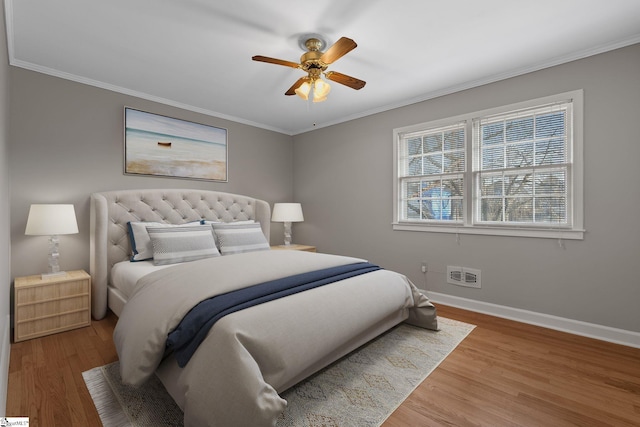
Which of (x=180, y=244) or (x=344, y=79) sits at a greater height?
(x=344, y=79)

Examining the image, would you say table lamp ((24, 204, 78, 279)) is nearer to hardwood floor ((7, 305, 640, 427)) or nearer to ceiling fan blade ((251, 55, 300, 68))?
hardwood floor ((7, 305, 640, 427))

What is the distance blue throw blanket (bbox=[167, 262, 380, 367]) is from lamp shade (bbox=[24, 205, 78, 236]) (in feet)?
6.27

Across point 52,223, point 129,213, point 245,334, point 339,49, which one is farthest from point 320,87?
point 52,223

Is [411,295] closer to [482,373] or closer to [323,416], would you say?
[482,373]

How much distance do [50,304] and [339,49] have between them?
3.19 meters

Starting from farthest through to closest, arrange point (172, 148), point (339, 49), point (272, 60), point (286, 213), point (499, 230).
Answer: point (286, 213) < point (172, 148) < point (499, 230) < point (272, 60) < point (339, 49)

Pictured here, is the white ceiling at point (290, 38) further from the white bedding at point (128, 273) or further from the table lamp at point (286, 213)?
the white bedding at point (128, 273)

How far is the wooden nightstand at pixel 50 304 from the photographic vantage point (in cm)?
250

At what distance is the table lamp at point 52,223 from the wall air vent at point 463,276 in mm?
3827

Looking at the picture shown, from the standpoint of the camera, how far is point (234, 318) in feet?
5.02

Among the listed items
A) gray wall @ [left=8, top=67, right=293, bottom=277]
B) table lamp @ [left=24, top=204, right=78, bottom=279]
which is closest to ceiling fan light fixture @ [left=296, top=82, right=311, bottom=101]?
gray wall @ [left=8, top=67, right=293, bottom=277]

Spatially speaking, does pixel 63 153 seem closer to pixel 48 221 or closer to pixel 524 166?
pixel 48 221

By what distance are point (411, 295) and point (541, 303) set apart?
134cm

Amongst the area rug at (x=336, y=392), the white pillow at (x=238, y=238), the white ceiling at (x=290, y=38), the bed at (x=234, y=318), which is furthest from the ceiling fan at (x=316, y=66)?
the area rug at (x=336, y=392)
